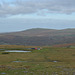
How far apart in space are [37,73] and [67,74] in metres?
6.59

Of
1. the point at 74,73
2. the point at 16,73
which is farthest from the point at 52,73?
the point at 16,73

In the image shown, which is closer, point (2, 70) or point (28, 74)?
point (28, 74)

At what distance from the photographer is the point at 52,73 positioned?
36969 mm

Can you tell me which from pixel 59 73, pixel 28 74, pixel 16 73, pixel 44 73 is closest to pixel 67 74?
pixel 59 73

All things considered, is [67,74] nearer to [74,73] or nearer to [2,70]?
[74,73]

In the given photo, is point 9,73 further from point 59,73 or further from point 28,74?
point 59,73

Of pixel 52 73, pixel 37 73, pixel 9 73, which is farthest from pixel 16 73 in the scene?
pixel 52 73

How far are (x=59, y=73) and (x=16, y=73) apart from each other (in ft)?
31.5

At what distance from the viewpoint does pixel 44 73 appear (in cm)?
3709

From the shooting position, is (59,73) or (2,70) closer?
(59,73)

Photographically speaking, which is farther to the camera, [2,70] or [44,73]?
[2,70]

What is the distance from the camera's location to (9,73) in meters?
37.5

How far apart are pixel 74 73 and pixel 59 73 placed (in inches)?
132

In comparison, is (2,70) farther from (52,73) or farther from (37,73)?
Answer: (52,73)
